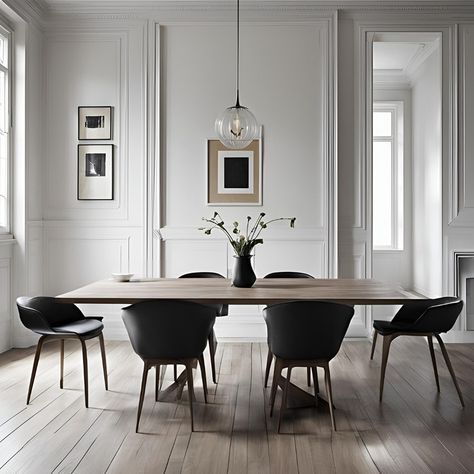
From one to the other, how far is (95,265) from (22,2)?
97.8 inches

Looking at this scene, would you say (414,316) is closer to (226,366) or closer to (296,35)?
(226,366)

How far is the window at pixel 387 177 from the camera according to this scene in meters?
7.48

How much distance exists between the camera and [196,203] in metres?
5.30

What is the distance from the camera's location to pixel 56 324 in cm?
368

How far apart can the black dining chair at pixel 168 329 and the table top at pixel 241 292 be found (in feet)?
0.78

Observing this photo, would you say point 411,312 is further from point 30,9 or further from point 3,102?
point 30,9

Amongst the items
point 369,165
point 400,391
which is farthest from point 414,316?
point 369,165

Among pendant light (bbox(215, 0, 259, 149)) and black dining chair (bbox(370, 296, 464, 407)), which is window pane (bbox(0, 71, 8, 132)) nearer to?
pendant light (bbox(215, 0, 259, 149))

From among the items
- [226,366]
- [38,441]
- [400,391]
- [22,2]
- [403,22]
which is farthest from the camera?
[403,22]

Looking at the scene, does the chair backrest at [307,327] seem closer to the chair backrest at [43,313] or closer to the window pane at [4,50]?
the chair backrest at [43,313]

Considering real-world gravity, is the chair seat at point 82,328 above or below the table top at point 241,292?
below

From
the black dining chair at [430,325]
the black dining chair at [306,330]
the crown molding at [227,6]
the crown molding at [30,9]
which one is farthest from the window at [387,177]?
the black dining chair at [306,330]

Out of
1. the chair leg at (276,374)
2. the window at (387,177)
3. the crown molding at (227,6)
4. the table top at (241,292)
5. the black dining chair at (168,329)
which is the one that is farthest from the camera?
the window at (387,177)

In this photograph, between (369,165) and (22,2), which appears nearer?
(22,2)
